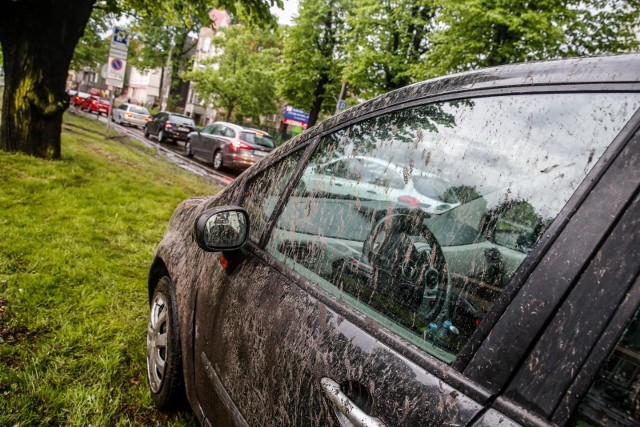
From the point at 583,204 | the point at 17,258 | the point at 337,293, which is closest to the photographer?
the point at 583,204

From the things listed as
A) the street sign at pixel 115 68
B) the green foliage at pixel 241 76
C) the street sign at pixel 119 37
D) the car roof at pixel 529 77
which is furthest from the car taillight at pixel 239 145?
the green foliage at pixel 241 76

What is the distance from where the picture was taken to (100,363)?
243cm

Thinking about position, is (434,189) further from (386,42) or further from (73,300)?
(386,42)

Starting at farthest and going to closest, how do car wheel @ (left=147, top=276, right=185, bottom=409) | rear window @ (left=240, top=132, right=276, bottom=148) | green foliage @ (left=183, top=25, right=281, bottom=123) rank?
green foliage @ (left=183, top=25, right=281, bottom=123)
rear window @ (left=240, top=132, right=276, bottom=148)
car wheel @ (left=147, top=276, right=185, bottom=409)

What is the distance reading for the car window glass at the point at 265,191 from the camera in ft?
5.31

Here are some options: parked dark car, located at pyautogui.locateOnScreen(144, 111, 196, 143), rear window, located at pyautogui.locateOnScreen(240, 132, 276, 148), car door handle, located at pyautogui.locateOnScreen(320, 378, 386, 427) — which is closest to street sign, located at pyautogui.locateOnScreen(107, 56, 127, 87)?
rear window, located at pyautogui.locateOnScreen(240, 132, 276, 148)

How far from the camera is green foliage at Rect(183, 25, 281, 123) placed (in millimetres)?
30047

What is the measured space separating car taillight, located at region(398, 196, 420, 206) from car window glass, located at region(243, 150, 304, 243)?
53cm

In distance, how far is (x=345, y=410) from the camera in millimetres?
942

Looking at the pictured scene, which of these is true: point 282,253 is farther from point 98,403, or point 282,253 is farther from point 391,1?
point 391,1

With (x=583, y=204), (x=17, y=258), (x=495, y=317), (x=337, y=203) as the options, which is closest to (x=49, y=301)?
(x=17, y=258)

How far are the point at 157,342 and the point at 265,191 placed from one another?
119 centimetres

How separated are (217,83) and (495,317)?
3336cm

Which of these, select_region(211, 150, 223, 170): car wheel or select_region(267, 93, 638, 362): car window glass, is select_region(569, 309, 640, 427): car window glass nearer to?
select_region(267, 93, 638, 362): car window glass
